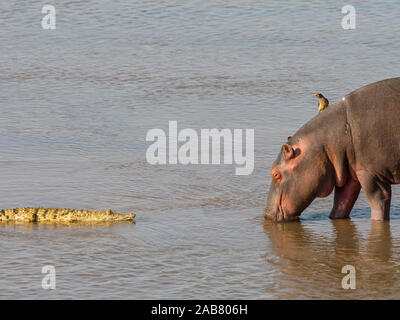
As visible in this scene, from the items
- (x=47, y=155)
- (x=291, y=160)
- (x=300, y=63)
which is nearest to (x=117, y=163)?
(x=47, y=155)

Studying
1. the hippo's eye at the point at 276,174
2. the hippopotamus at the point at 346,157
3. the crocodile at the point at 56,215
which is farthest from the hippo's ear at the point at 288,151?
the crocodile at the point at 56,215

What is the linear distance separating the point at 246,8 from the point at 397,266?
12.3m

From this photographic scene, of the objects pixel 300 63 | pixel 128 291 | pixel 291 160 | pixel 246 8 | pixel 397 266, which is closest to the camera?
pixel 128 291

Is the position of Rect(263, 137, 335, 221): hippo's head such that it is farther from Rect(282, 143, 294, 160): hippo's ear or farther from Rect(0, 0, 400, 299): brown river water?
Rect(0, 0, 400, 299): brown river water

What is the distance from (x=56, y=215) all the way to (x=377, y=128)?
306 centimetres

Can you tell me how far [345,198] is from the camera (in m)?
9.55

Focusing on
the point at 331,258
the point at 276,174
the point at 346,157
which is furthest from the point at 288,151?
the point at 331,258

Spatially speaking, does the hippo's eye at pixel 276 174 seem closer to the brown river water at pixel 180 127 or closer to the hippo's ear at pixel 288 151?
the hippo's ear at pixel 288 151

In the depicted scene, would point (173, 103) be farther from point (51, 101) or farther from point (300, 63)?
point (300, 63)

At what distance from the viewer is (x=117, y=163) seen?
11.3m

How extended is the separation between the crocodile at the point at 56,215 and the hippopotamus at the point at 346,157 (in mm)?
1496

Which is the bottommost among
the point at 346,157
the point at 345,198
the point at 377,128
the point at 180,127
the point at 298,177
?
the point at 345,198

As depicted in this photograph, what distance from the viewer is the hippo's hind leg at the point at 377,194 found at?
922 centimetres

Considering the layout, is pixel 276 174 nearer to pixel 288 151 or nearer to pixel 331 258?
pixel 288 151
